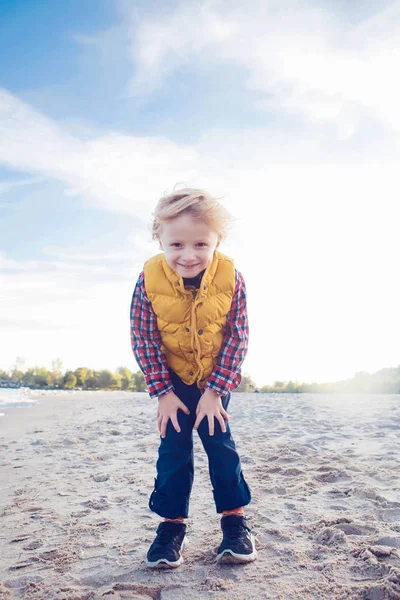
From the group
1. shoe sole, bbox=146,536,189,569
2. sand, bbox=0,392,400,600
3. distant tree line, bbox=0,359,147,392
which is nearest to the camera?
sand, bbox=0,392,400,600

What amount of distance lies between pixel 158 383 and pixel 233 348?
0.43 metres

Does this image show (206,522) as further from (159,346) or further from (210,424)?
(159,346)

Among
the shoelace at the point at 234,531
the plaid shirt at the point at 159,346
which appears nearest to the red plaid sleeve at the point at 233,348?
the plaid shirt at the point at 159,346

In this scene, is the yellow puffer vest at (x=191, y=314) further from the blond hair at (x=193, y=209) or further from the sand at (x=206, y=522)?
the sand at (x=206, y=522)

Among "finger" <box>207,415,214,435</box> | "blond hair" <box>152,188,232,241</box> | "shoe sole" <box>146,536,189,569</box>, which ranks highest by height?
"blond hair" <box>152,188,232,241</box>

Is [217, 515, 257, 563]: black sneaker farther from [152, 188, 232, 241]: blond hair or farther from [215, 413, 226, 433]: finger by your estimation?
[152, 188, 232, 241]: blond hair

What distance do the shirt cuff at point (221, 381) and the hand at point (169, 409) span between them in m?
0.17

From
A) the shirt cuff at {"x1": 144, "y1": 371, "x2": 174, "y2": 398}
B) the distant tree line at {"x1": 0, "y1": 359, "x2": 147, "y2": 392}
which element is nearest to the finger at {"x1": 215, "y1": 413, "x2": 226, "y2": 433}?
the shirt cuff at {"x1": 144, "y1": 371, "x2": 174, "y2": 398}

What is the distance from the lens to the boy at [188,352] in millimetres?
2273

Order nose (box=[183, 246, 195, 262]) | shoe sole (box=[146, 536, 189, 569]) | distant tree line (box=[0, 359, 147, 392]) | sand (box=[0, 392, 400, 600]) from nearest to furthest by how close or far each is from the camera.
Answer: sand (box=[0, 392, 400, 600]) → shoe sole (box=[146, 536, 189, 569]) → nose (box=[183, 246, 195, 262]) → distant tree line (box=[0, 359, 147, 392])

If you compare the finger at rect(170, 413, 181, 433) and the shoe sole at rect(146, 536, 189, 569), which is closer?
the shoe sole at rect(146, 536, 189, 569)

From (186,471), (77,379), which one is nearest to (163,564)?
(186,471)

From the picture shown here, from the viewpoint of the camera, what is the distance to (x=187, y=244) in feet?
7.42

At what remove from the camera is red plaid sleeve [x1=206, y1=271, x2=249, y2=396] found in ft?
7.59
